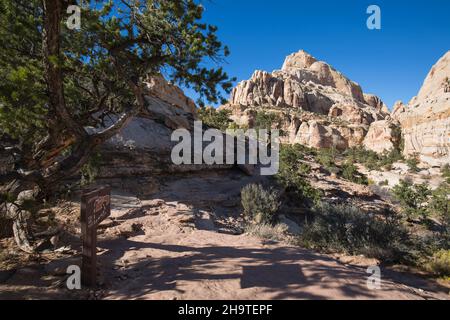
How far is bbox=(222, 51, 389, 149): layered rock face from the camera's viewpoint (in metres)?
55.2

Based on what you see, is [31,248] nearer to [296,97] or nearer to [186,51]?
[186,51]

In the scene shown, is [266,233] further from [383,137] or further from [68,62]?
[383,137]

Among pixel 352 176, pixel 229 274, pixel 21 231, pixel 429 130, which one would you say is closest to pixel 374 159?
pixel 429 130

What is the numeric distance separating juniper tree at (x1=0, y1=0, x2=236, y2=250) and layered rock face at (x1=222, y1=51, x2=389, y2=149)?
51.1 m

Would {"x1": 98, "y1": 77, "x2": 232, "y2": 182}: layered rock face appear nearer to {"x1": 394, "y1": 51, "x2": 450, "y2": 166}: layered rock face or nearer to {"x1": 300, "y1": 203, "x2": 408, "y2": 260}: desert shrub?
{"x1": 300, "y1": 203, "x2": 408, "y2": 260}: desert shrub

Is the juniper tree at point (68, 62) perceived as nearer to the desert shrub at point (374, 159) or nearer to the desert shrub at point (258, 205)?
the desert shrub at point (258, 205)

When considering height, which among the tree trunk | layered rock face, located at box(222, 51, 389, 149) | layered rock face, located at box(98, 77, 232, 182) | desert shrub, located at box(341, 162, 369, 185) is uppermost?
layered rock face, located at box(222, 51, 389, 149)

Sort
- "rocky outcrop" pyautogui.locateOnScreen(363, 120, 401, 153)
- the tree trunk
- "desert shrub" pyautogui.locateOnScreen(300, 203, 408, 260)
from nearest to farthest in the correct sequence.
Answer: the tree trunk, "desert shrub" pyautogui.locateOnScreen(300, 203, 408, 260), "rocky outcrop" pyautogui.locateOnScreen(363, 120, 401, 153)

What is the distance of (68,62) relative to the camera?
16.8 feet

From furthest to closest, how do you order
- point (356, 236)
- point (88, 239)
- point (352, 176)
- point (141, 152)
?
point (352, 176) → point (141, 152) → point (356, 236) → point (88, 239)

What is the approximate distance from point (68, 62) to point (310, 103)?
272ft

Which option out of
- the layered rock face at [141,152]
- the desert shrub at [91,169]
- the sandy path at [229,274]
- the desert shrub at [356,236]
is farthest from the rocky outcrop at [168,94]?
the sandy path at [229,274]

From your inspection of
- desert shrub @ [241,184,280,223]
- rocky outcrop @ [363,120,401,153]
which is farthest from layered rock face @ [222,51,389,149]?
desert shrub @ [241,184,280,223]
